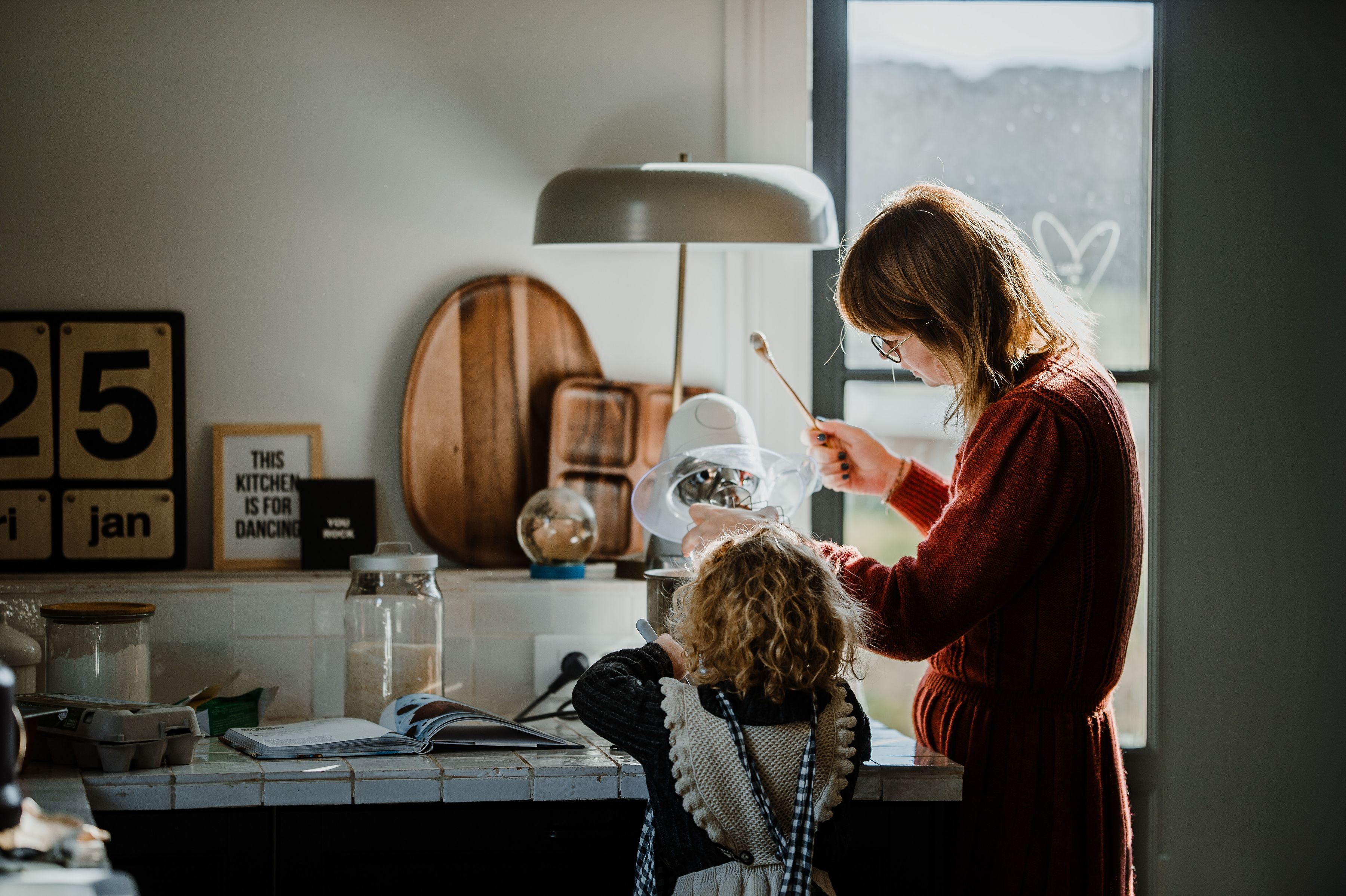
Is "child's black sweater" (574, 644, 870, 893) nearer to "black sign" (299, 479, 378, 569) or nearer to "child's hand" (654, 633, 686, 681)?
"child's hand" (654, 633, 686, 681)

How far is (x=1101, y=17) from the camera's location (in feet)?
8.31

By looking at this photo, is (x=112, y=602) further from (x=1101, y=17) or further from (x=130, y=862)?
(x=1101, y=17)

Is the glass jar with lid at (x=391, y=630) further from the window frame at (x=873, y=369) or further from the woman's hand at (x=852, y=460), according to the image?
the window frame at (x=873, y=369)

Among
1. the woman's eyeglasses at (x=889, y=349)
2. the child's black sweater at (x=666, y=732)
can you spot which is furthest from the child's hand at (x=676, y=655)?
the woman's eyeglasses at (x=889, y=349)

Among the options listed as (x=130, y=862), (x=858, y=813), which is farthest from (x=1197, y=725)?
(x=130, y=862)

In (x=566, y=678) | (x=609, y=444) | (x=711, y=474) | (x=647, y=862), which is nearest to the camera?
(x=647, y=862)

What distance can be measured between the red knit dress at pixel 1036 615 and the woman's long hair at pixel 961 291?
4 centimetres

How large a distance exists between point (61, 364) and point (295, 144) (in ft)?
1.91

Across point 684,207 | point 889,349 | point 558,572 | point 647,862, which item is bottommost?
point 647,862

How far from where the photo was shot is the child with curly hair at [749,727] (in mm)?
1252

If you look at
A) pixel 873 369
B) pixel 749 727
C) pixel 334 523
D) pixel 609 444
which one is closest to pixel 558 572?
pixel 609 444

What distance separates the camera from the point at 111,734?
1391 mm

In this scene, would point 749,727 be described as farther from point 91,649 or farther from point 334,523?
point 334,523

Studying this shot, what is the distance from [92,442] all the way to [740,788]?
1.51m
